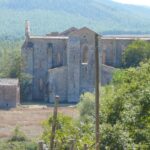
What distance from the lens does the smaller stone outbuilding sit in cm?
6013

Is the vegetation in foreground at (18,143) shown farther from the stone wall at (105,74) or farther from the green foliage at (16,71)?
the green foliage at (16,71)

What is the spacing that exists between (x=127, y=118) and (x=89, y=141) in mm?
3014

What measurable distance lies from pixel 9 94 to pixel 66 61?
24.0ft

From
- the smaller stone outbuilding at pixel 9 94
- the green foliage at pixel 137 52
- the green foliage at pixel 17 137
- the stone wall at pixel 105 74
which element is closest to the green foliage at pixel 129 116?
the green foliage at pixel 17 137

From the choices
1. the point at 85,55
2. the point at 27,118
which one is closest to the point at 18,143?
the point at 27,118

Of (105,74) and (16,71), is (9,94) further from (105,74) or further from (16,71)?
(105,74)

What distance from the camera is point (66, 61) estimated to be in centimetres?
6538

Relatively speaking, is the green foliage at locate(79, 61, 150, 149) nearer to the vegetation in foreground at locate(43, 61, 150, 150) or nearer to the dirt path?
the vegetation in foreground at locate(43, 61, 150, 150)

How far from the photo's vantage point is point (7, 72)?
67.8 meters

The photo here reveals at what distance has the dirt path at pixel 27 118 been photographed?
46.2 metres

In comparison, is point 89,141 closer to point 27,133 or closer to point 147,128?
point 147,128

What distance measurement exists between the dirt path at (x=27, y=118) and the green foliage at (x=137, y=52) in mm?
8541

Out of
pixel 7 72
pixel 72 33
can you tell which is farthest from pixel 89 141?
pixel 7 72

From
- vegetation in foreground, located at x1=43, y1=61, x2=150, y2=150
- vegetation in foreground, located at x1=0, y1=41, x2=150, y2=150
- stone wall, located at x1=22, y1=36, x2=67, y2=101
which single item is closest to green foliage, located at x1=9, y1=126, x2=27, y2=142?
vegetation in foreground, located at x1=0, y1=41, x2=150, y2=150
